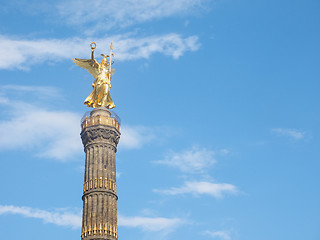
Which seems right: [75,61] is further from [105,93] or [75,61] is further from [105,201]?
[105,201]

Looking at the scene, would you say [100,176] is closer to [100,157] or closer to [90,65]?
[100,157]

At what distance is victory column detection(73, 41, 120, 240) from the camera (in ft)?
206

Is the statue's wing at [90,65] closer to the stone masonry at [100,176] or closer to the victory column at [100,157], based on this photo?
the victory column at [100,157]

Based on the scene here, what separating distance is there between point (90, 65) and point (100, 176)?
15.5 metres

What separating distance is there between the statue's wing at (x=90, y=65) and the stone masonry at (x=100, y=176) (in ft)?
17.0

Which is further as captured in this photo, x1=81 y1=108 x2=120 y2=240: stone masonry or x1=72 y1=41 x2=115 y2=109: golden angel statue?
x1=72 y1=41 x2=115 y2=109: golden angel statue

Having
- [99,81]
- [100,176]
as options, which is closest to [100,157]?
[100,176]

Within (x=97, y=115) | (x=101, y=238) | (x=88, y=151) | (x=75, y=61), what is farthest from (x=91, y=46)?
(x=101, y=238)

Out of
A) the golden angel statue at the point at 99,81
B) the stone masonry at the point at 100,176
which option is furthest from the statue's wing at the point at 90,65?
the stone masonry at the point at 100,176

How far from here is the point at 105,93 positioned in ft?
234

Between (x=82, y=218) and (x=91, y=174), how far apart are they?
5204 millimetres

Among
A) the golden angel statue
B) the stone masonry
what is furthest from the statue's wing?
the stone masonry

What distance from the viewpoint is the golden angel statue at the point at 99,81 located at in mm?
71188

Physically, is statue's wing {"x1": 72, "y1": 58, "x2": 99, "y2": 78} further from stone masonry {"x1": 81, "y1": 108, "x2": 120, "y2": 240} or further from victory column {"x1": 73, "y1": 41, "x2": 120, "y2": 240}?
stone masonry {"x1": 81, "y1": 108, "x2": 120, "y2": 240}
